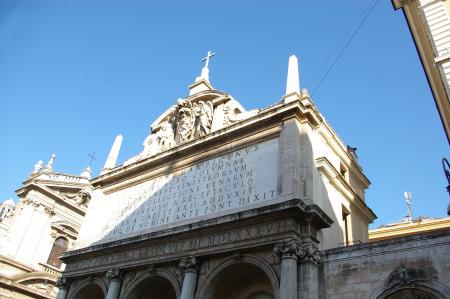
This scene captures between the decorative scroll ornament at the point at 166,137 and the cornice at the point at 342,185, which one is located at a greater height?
the decorative scroll ornament at the point at 166,137

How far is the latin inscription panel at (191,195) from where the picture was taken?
46.5 ft

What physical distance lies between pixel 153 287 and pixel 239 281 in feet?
12.6

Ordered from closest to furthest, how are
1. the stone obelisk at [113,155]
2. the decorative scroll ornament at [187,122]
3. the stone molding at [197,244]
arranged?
the stone molding at [197,244]
the decorative scroll ornament at [187,122]
the stone obelisk at [113,155]

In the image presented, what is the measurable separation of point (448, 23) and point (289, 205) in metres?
6.32

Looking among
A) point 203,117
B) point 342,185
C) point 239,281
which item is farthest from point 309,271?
point 203,117

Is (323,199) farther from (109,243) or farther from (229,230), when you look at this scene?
(109,243)

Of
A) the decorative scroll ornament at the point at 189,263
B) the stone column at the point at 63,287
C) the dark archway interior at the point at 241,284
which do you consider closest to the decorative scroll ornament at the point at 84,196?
the stone column at the point at 63,287

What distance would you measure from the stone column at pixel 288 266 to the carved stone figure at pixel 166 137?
920cm

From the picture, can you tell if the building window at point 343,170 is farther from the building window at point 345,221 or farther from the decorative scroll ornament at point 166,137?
the decorative scroll ornament at point 166,137

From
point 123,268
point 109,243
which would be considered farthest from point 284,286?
point 109,243

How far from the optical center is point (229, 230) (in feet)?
43.4

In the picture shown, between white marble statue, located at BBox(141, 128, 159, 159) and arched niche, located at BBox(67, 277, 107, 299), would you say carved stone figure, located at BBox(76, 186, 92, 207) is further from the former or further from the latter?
arched niche, located at BBox(67, 277, 107, 299)

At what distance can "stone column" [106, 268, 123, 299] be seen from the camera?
50.4ft

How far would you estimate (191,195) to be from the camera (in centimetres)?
1591
